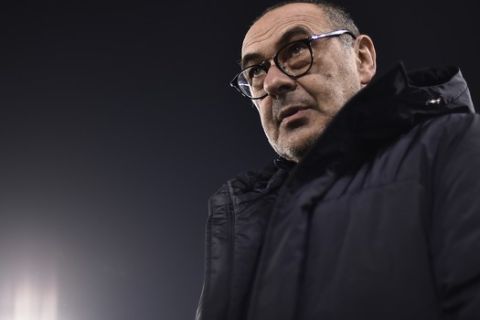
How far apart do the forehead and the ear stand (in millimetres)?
97

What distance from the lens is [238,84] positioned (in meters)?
1.14

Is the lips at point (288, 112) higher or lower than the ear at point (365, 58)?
lower

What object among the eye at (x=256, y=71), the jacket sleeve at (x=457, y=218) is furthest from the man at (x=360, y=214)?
the eye at (x=256, y=71)

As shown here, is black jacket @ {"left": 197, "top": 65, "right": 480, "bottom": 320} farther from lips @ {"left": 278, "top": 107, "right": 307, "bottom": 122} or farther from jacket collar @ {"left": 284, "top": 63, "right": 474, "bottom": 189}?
lips @ {"left": 278, "top": 107, "right": 307, "bottom": 122}

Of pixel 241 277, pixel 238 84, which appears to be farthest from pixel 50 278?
pixel 241 277

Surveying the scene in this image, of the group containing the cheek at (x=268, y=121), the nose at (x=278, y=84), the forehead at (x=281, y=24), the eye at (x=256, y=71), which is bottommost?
the cheek at (x=268, y=121)

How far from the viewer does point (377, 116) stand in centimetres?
62

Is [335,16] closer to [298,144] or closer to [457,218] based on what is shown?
[298,144]

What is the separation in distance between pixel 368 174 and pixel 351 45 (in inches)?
19.3

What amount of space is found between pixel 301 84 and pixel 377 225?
1.42 feet

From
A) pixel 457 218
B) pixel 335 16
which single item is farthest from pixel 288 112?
pixel 457 218

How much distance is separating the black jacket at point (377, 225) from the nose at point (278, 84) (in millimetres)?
266

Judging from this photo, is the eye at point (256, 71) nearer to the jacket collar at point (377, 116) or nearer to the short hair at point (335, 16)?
the short hair at point (335, 16)

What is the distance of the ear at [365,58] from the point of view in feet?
3.26
